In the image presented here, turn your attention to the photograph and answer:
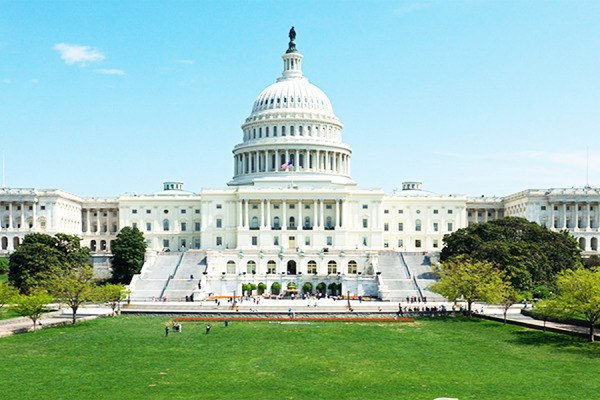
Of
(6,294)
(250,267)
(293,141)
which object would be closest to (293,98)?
(293,141)

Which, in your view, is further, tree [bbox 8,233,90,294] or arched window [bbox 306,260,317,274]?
arched window [bbox 306,260,317,274]

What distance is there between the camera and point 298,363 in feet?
141

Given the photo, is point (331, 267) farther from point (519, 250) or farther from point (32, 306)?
point (32, 306)

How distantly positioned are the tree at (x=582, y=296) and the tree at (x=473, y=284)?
10151 mm

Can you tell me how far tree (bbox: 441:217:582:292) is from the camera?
76062 millimetres

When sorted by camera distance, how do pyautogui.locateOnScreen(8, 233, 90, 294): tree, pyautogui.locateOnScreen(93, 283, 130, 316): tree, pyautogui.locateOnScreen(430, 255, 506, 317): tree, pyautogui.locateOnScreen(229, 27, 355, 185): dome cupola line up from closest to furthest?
pyautogui.locateOnScreen(430, 255, 506, 317): tree
pyautogui.locateOnScreen(93, 283, 130, 316): tree
pyautogui.locateOnScreen(8, 233, 90, 294): tree
pyautogui.locateOnScreen(229, 27, 355, 185): dome cupola

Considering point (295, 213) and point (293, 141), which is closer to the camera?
point (295, 213)

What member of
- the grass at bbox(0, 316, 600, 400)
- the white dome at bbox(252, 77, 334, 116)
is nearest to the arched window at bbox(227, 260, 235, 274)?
the grass at bbox(0, 316, 600, 400)

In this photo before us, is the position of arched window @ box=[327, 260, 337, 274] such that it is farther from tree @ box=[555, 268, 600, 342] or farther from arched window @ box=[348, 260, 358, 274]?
tree @ box=[555, 268, 600, 342]

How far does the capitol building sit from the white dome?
24cm

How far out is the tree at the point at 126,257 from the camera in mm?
91062

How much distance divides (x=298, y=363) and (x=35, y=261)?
47765 mm

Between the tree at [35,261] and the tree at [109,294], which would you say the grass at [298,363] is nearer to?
the tree at [109,294]

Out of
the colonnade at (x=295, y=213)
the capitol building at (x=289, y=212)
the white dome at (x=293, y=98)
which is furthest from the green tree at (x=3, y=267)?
the white dome at (x=293, y=98)
